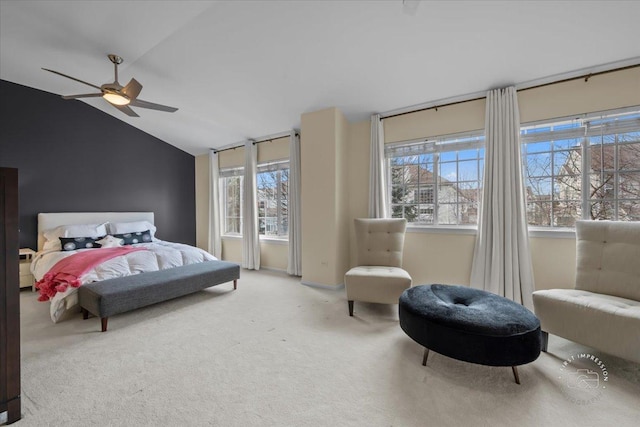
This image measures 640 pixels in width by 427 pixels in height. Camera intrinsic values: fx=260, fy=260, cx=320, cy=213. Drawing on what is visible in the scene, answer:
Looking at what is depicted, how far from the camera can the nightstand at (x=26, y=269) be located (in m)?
3.70

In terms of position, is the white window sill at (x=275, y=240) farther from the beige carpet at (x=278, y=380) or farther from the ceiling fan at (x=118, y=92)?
the ceiling fan at (x=118, y=92)

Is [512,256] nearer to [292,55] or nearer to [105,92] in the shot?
[292,55]

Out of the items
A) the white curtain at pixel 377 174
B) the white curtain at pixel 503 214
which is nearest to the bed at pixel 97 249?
the white curtain at pixel 377 174

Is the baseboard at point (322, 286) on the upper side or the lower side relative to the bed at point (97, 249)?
lower

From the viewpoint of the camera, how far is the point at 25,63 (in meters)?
3.36

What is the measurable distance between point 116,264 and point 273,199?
2.65 metres

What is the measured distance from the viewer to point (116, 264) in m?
3.03

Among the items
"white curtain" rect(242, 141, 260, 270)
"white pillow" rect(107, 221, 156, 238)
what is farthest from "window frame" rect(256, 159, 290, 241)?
"white pillow" rect(107, 221, 156, 238)

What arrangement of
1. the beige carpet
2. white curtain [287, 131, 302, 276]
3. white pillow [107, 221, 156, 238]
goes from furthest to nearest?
white pillow [107, 221, 156, 238] → white curtain [287, 131, 302, 276] → the beige carpet

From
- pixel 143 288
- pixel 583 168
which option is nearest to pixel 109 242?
pixel 143 288

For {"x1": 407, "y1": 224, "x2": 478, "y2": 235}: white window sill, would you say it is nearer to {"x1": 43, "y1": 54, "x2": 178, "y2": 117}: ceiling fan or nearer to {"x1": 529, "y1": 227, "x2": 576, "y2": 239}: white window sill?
{"x1": 529, "y1": 227, "x2": 576, "y2": 239}: white window sill

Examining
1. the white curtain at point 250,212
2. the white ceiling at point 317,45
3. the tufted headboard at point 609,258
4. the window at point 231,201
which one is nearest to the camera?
the tufted headboard at point 609,258

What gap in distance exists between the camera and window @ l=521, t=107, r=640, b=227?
101 inches

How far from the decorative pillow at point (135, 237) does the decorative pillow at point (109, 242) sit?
0.19 meters
